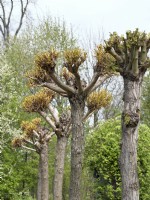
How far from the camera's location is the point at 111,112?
2916cm

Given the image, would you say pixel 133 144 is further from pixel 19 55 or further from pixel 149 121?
pixel 149 121

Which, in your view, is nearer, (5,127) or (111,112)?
(5,127)

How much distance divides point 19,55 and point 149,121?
8417mm

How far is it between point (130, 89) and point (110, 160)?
7118 mm

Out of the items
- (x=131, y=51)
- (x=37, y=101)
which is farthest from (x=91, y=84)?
(x=37, y=101)

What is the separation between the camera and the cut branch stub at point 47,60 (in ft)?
35.0

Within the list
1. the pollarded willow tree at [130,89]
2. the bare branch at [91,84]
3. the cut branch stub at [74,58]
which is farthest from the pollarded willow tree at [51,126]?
the pollarded willow tree at [130,89]

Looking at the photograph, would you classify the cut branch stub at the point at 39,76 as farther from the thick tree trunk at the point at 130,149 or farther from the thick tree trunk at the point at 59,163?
the thick tree trunk at the point at 59,163

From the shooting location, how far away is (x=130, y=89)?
863 cm

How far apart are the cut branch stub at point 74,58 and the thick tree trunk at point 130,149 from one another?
2340mm

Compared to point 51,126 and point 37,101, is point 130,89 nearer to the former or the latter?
point 37,101

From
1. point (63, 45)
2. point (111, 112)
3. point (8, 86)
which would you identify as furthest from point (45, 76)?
point (111, 112)

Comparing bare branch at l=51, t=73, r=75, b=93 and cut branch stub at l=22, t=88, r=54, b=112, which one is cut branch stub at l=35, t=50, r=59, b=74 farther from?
cut branch stub at l=22, t=88, r=54, b=112

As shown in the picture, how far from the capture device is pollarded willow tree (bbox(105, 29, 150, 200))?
8289 mm
